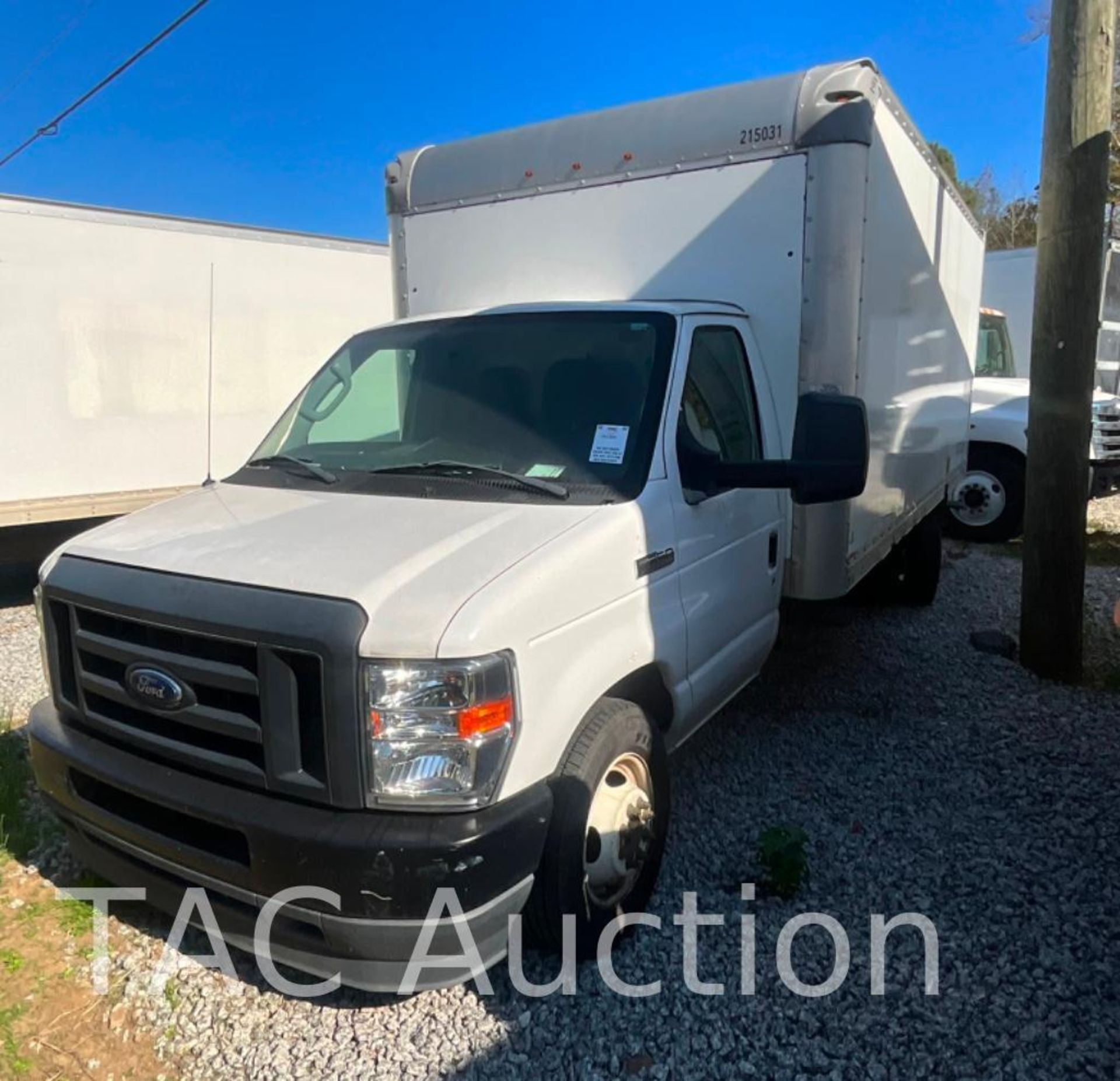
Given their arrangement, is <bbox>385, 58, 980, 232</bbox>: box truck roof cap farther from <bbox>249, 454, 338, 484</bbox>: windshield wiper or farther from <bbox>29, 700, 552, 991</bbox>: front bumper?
<bbox>29, 700, 552, 991</bbox>: front bumper

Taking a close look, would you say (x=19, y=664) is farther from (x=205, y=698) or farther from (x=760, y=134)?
(x=760, y=134)

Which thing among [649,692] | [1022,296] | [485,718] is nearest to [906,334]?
[649,692]

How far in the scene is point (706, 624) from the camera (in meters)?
3.53

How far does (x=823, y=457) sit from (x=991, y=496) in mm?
8178

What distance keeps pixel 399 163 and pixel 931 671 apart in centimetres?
456

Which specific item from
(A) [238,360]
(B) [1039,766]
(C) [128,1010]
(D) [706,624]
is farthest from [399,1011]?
(A) [238,360]

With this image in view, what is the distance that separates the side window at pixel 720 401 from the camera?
3.53m

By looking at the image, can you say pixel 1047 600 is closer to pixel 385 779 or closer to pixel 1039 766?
pixel 1039 766

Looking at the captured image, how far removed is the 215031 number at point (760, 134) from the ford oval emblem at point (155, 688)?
3256 millimetres

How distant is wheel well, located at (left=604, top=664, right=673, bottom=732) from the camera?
3098mm

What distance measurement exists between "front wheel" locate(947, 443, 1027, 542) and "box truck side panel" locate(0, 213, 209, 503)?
8.18 m

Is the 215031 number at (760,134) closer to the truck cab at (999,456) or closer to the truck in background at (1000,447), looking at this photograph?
the truck in background at (1000,447)

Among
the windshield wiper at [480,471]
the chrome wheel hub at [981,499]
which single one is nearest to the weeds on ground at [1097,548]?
the chrome wheel hub at [981,499]

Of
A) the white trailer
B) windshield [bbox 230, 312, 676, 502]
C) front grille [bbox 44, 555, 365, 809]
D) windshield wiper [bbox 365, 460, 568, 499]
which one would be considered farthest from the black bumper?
front grille [bbox 44, 555, 365, 809]
